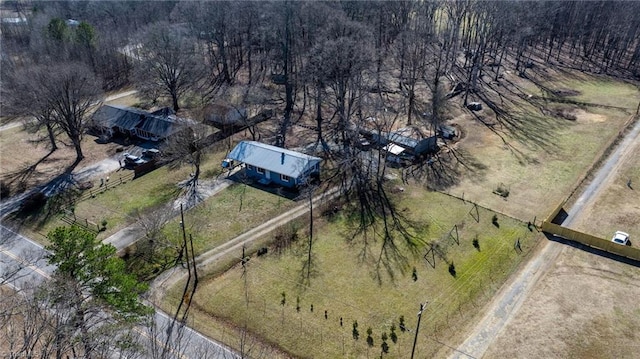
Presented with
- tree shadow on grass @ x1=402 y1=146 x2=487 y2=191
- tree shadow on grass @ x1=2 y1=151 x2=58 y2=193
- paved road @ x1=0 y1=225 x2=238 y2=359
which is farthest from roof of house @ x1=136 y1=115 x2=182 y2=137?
tree shadow on grass @ x1=402 y1=146 x2=487 y2=191

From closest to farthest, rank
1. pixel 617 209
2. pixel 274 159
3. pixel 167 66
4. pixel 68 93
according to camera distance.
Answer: pixel 617 209 < pixel 274 159 < pixel 68 93 < pixel 167 66

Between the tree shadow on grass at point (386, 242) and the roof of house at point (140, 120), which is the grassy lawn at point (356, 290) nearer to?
the tree shadow on grass at point (386, 242)

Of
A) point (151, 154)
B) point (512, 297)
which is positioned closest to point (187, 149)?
point (151, 154)

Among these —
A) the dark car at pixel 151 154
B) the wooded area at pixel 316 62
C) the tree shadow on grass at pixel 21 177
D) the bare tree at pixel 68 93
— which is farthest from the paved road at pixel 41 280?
the dark car at pixel 151 154

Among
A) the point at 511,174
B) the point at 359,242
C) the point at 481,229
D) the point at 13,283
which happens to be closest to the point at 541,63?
the point at 511,174

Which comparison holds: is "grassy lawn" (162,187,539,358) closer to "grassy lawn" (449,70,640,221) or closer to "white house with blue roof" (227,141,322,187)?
"grassy lawn" (449,70,640,221)

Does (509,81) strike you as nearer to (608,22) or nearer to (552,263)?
(608,22)

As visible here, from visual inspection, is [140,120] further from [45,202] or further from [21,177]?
[45,202]
